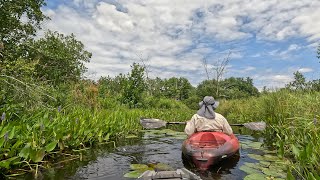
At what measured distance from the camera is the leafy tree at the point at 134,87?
1697 centimetres

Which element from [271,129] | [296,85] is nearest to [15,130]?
[271,129]

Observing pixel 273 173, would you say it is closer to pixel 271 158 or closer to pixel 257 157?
pixel 271 158

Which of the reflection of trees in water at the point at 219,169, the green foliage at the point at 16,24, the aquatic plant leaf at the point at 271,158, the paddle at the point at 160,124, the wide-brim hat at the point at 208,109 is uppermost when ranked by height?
the green foliage at the point at 16,24

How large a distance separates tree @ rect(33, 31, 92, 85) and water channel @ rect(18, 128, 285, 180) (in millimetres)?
3684

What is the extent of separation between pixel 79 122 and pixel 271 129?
19.2ft

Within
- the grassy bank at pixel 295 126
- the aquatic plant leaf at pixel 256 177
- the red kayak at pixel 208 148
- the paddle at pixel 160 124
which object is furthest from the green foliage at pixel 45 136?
the grassy bank at pixel 295 126

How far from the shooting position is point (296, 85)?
31.3 ft

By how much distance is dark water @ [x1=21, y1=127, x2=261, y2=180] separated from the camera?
15.7 feet

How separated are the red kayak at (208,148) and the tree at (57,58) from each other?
18.3ft

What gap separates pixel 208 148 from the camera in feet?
16.7

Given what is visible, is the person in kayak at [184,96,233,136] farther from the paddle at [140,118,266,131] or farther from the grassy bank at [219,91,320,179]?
the paddle at [140,118,266,131]

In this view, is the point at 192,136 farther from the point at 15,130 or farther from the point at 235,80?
the point at 235,80

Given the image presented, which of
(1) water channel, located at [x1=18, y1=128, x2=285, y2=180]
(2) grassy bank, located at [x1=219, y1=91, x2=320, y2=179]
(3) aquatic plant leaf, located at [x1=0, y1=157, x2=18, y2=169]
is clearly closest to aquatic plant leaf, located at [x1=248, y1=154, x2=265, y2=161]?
(1) water channel, located at [x1=18, y1=128, x2=285, y2=180]

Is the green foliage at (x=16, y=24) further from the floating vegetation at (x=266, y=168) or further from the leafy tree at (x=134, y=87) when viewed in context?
the floating vegetation at (x=266, y=168)
